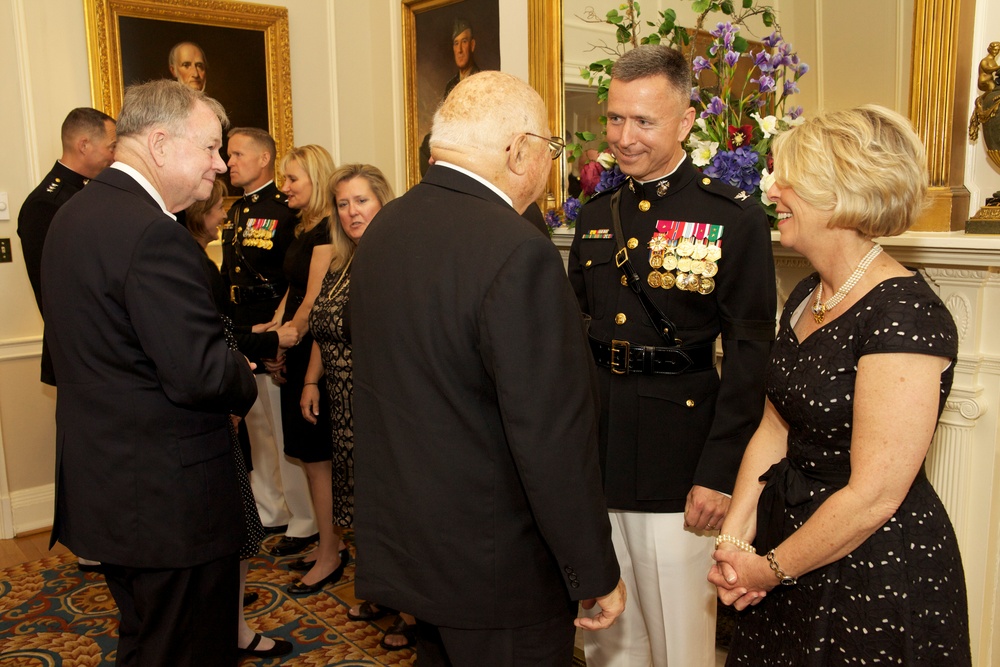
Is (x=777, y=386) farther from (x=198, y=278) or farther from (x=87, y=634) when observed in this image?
(x=87, y=634)

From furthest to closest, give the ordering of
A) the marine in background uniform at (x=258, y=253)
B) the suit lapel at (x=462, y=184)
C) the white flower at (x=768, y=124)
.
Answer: the marine in background uniform at (x=258, y=253)
the white flower at (x=768, y=124)
the suit lapel at (x=462, y=184)

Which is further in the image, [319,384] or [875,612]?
[319,384]

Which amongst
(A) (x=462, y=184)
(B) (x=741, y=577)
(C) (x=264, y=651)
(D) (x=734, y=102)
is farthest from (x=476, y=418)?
(C) (x=264, y=651)

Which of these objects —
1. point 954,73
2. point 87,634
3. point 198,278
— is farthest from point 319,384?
point 954,73

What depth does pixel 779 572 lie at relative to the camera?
161cm

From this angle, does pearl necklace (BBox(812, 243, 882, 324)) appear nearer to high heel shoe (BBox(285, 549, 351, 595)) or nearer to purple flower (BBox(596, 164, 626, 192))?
purple flower (BBox(596, 164, 626, 192))

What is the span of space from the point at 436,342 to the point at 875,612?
95 cm

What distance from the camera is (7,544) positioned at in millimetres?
4219

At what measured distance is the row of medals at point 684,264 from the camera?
2.12 metres

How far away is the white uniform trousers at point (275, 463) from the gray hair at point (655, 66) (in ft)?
8.11

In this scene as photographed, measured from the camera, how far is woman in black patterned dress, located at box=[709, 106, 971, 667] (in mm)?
1459

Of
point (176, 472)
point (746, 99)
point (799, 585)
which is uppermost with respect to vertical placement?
point (746, 99)

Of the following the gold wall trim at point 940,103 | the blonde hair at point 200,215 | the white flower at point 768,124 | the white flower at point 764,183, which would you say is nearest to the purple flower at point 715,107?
the white flower at point 768,124

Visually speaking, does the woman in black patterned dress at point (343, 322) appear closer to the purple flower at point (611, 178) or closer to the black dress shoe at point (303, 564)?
the black dress shoe at point (303, 564)
